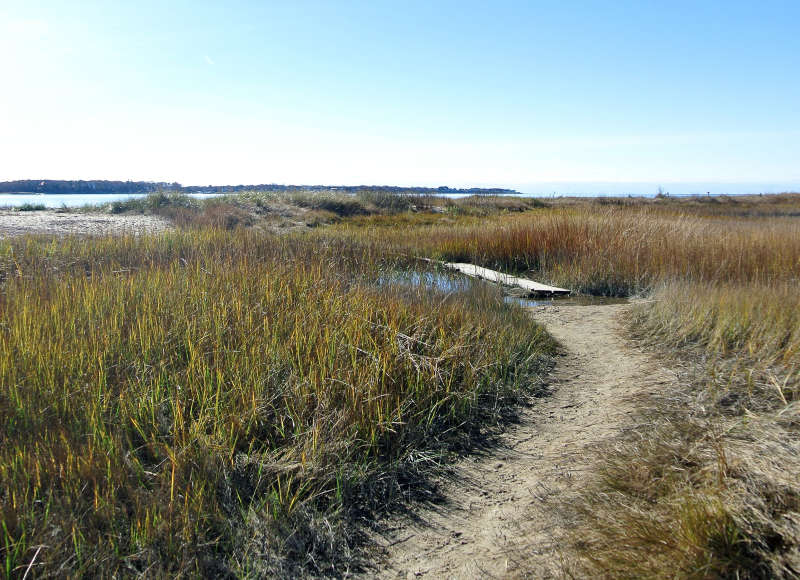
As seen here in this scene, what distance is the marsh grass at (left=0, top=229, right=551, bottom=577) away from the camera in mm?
2582

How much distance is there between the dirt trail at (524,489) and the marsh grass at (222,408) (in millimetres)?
269

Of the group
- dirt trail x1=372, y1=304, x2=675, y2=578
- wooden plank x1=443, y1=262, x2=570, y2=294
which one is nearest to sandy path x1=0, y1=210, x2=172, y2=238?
wooden plank x1=443, y1=262, x2=570, y2=294

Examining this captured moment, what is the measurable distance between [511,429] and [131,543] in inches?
100

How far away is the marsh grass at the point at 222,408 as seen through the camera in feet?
8.47

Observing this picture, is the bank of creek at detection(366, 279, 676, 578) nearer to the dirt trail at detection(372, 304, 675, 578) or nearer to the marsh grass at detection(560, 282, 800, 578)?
the dirt trail at detection(372, 304, 675, 578)

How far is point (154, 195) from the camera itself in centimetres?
2002

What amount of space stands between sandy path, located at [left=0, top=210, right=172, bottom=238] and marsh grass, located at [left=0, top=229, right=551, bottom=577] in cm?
585

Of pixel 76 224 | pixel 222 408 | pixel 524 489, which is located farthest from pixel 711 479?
pixel 76 224

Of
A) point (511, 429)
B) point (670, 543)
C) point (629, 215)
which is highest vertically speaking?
point (629, 215)

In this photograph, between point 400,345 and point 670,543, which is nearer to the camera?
point 670,543

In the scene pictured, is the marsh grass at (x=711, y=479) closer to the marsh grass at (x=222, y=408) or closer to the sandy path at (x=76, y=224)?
the marsh grass at (x=222, y=408)

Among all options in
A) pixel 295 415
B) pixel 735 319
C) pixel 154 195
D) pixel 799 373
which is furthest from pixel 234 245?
pixel 154 195

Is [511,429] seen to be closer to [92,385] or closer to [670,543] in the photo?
[670,543]

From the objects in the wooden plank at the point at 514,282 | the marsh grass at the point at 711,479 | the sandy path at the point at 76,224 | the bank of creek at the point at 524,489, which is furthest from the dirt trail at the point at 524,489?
the sandy path at the point at 76,224
